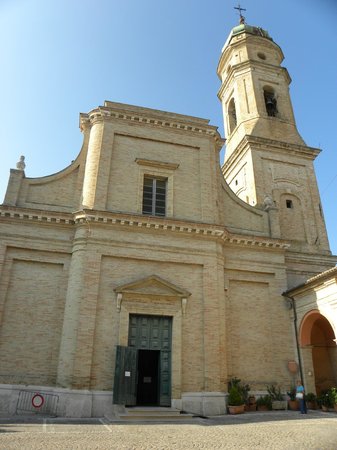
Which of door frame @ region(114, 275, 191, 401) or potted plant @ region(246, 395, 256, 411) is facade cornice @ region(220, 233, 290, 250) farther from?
potted plant @ region(246, 395, 256, 411)

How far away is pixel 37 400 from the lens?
1222 cm

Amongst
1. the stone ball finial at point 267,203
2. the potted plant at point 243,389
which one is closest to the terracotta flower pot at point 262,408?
the potted plant at point 243,389

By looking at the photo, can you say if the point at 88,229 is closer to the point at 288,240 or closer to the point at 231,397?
the point at 231,397

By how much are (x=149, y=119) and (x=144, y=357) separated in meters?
11.1

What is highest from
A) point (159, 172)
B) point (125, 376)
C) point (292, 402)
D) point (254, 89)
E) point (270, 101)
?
point (254, 89)

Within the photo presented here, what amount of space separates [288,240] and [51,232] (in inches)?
452

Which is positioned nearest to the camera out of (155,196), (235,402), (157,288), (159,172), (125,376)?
(125,376)

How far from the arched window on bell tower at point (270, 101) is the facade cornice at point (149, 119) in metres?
6.81

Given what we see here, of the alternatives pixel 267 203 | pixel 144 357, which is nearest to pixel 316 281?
pixel 267 203

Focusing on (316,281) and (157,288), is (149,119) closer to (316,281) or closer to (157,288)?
(157,288)

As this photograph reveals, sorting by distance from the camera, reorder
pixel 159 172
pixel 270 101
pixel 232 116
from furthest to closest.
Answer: pixel 232 116, pixel 270 101, pixel 159 172

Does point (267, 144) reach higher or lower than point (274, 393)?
higher

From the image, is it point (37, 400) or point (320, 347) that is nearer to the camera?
point (37, 400)

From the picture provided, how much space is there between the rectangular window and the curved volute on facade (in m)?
7.54
